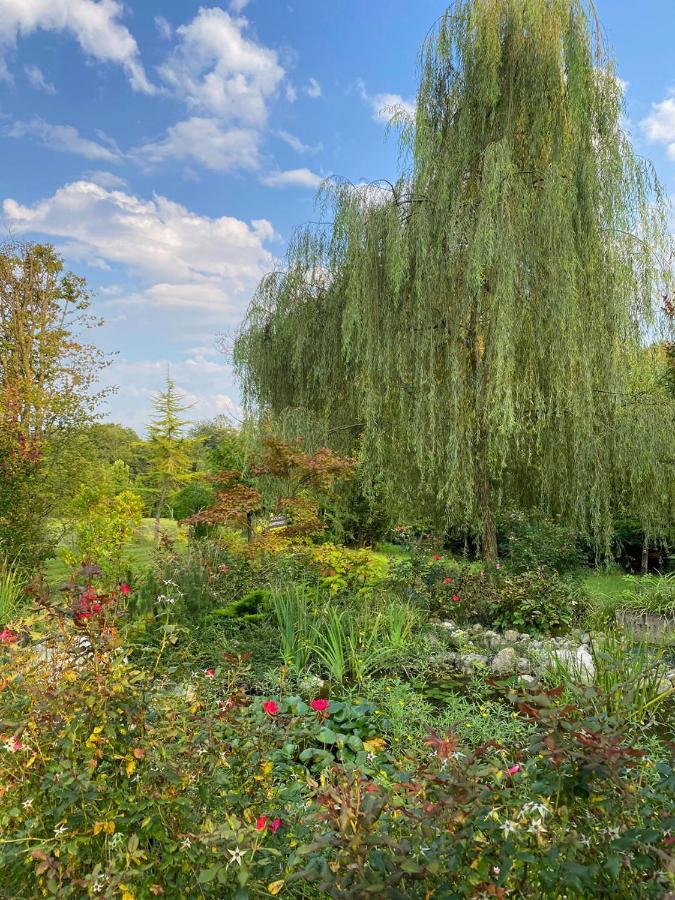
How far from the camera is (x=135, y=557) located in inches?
321

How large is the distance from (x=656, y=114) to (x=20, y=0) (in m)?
6.55

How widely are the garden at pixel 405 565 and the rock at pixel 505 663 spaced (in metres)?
0.03

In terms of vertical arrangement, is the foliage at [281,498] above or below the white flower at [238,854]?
above

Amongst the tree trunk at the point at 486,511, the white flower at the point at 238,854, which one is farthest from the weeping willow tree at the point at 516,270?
the white flower at the point at 238,854

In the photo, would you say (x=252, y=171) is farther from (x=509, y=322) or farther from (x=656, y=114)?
(x=656, y=114)

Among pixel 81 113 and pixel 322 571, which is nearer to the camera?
pixel 322 571

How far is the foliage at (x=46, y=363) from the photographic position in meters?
9.73

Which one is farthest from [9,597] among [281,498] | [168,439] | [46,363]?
[168,439]

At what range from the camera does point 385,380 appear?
7199mm

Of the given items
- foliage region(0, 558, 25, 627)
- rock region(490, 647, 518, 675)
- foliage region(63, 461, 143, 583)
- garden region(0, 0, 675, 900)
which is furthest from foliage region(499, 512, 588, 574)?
foliage region(0, 558, 25, 627)

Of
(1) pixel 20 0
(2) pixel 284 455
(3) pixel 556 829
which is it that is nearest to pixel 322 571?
(2) pixel 284 455

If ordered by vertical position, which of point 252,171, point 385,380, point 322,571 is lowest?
point 322,571

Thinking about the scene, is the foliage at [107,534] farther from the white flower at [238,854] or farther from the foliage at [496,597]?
the white flower at [238,854]

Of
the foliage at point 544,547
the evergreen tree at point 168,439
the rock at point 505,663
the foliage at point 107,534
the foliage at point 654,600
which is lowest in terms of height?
the rock at point 505,663
